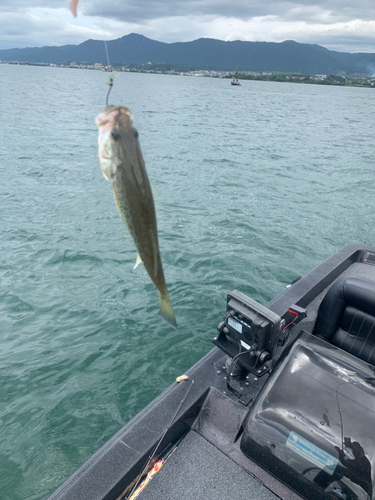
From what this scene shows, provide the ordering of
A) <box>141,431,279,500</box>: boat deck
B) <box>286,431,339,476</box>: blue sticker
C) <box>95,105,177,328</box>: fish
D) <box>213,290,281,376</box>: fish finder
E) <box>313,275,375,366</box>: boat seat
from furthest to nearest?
<box>313,275,375,366</box>: boat seat, <box>213,290,281,376</box>: fish finder, <box>141,431,279,500</box>: boat deck, <box>286,431,339,476</box>: blue sticker, <box>95,105,177,328</box>: fish

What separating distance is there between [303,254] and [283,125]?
82.2 ft

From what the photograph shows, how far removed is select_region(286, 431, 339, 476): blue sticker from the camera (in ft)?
9.06

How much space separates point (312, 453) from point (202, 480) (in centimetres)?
115

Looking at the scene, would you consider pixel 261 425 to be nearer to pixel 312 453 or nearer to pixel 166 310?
pixel 312 453

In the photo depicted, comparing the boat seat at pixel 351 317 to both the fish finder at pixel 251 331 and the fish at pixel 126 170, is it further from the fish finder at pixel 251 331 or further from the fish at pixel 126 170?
the fish at pixel 126 170

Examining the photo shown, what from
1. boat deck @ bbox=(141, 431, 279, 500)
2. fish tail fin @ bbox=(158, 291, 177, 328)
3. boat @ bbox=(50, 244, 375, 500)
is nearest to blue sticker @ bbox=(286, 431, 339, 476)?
boat @ bbox=(50, 244, 375, 500)

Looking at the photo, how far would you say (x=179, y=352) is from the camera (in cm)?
622

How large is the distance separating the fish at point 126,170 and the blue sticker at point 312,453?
8.32 ft

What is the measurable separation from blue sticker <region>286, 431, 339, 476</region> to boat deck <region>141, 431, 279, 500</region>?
0.72m

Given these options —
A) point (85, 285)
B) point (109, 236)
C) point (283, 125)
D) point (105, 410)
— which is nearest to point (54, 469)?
point (105, 410)

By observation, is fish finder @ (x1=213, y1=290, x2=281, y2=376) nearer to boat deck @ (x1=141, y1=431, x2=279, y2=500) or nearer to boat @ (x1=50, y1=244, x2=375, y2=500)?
boat @ (x1=50, y1=244, x2=375, y2=500)

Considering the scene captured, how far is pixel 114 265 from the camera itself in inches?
338

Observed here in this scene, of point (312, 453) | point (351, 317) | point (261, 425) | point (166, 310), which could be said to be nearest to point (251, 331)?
point (261, 425)

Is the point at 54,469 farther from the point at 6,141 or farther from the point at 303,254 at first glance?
the point at 6,141
